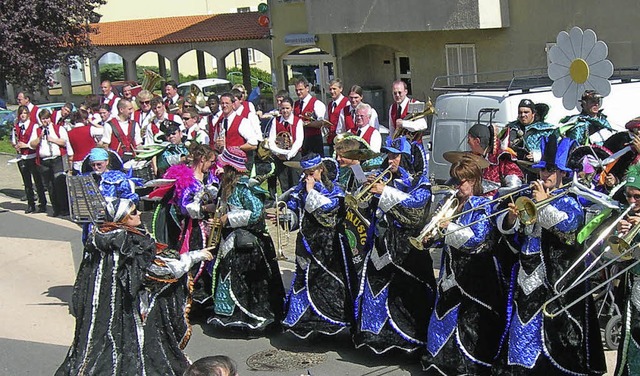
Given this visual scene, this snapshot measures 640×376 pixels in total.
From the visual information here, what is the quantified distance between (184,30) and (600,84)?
1065 inches

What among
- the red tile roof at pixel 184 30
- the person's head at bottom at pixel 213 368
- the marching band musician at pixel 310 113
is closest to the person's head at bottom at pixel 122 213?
the person's head at bottom at pixel 213 368

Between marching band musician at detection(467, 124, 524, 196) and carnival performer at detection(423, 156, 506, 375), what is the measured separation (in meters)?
1.05

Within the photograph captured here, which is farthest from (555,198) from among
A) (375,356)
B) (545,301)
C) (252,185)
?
(252,185)

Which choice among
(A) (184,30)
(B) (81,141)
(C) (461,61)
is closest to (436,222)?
(B) (81,141)

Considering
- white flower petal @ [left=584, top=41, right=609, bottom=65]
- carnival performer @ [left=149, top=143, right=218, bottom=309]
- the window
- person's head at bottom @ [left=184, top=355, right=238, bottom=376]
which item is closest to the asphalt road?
carnival performer @ [left=149, top=143, right=218, bottom=309]

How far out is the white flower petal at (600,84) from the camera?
334 inches

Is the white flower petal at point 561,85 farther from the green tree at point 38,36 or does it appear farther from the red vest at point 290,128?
the green tree at point 38,36

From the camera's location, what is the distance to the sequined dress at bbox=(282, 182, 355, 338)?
802cm

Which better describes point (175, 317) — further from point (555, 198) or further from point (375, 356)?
point (555, 198)

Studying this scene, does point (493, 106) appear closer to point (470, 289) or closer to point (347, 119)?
point (347, 119)

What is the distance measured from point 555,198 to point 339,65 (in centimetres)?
2043

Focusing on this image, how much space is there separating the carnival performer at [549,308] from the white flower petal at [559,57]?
2476mm

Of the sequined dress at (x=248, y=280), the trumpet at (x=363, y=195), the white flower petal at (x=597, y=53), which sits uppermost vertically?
the white flower petal at (x=597, y=53)

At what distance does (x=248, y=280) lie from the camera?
8578 millimetres
